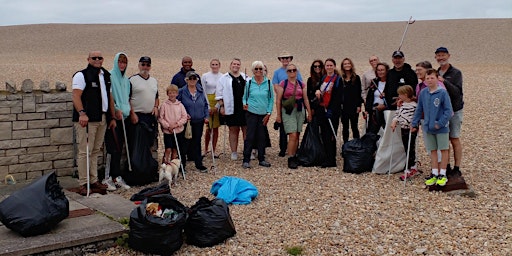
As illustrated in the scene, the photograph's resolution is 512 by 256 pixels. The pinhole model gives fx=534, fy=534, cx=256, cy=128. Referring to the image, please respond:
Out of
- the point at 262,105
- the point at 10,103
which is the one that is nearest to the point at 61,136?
the point at 10,103

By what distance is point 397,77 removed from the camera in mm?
7906

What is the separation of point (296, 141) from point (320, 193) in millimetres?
1789

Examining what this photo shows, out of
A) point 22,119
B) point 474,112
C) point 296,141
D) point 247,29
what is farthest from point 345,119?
point 247,29

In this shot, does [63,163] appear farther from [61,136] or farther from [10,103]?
[10,103]

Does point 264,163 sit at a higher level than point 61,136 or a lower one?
lower

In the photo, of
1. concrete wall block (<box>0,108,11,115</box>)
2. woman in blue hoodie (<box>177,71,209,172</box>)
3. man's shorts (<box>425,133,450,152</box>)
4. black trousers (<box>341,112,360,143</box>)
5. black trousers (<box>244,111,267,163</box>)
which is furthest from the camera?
black trousers (<box>341,112,360,143</box>)

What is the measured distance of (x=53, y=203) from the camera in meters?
5.07

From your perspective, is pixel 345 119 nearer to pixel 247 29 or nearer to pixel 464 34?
pixel 464 34

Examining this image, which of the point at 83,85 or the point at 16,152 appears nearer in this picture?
the point at 83,85

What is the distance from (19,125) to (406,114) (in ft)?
17.3

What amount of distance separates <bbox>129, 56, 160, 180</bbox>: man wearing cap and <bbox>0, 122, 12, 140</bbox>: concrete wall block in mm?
1568

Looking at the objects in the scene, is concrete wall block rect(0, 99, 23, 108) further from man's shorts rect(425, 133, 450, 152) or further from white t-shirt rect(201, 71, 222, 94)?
man's shorts rect(425, 133, 450, 152)

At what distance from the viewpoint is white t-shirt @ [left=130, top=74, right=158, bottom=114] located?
24.4 ft

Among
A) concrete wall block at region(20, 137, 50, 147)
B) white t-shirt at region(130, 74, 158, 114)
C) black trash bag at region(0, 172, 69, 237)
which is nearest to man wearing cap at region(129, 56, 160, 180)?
white t-shirt at region(130, 74, 158, 114)
